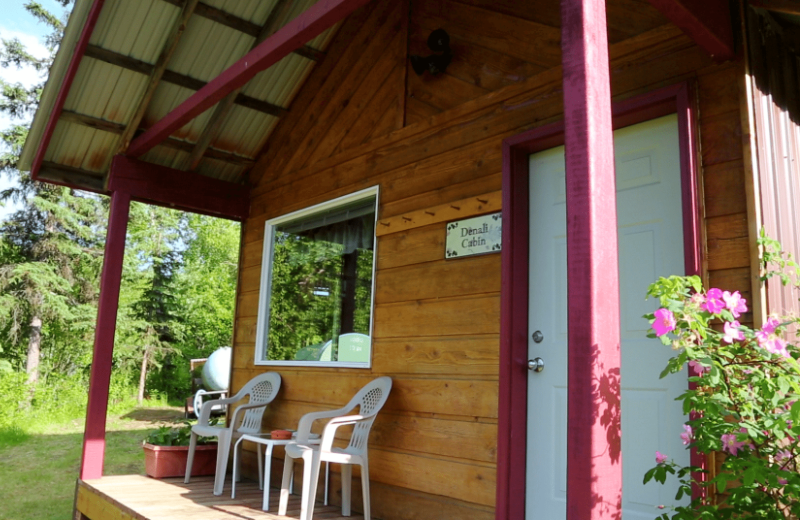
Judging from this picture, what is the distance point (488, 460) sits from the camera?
310 centimetres

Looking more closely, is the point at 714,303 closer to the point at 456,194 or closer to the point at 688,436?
the point at 688,436

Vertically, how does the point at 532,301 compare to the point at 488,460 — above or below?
above

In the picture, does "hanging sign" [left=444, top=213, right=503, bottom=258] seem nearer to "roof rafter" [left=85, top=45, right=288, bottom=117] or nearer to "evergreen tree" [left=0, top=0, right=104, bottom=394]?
"roof rafter" [left=85, top=45, right=288, bottom=117]

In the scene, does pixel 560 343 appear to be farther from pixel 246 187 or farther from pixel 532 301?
pixel 246 187

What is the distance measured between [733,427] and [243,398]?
3805mm

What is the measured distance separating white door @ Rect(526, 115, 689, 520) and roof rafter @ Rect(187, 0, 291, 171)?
220 centimetres

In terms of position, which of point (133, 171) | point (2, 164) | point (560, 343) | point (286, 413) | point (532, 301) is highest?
point (2, 164)

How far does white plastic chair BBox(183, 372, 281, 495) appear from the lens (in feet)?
13.7

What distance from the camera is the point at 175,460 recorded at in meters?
4.73

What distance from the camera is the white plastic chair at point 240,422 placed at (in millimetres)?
4164

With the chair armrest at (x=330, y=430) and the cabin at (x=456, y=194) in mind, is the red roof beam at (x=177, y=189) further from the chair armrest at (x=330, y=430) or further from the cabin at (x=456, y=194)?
the chair armrest at (x=330, y=430)

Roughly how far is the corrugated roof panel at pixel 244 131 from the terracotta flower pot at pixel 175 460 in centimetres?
229

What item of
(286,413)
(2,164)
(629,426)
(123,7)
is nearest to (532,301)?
(629,426)

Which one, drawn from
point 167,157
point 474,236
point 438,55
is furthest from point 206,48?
point 474,236
